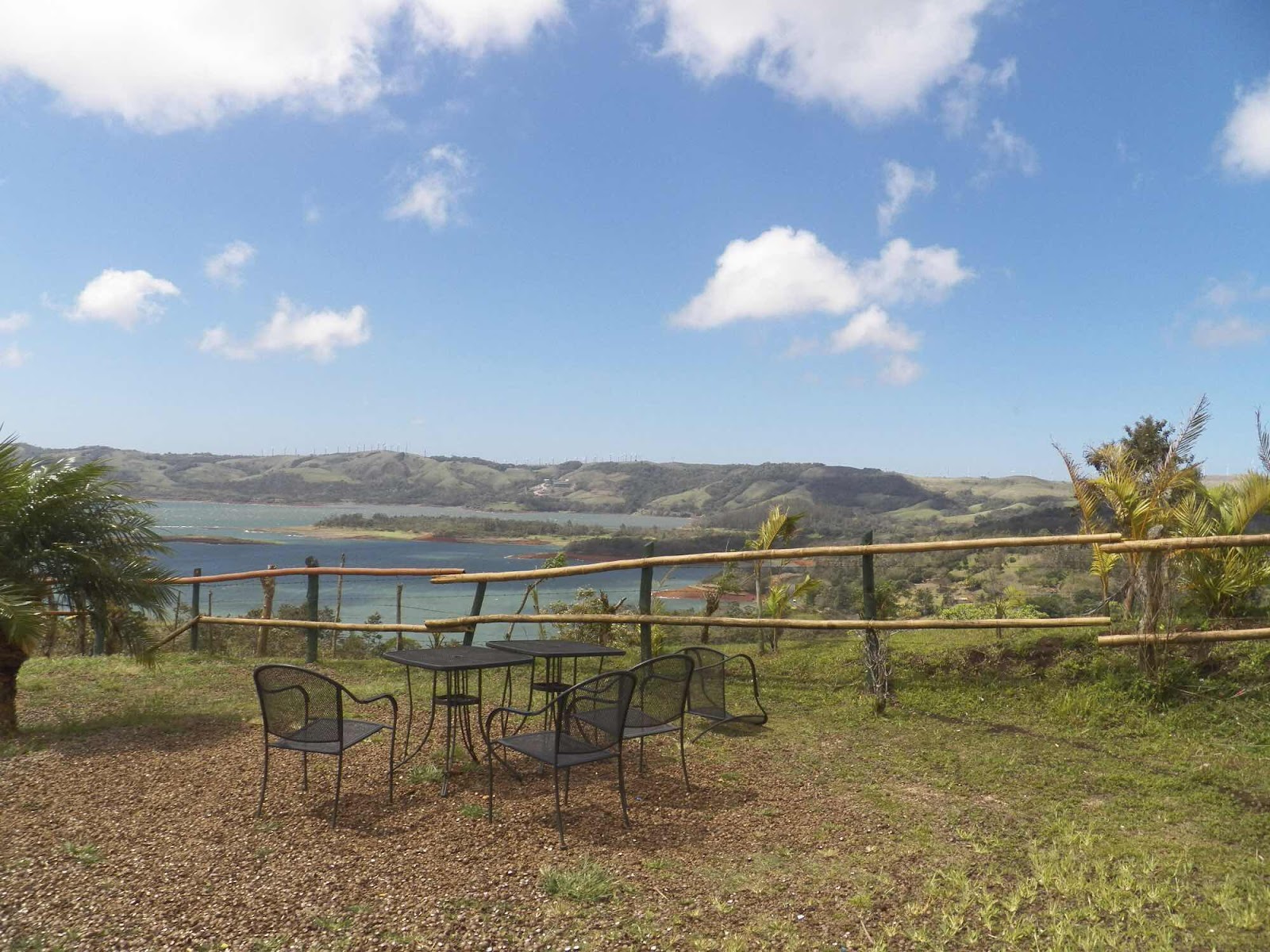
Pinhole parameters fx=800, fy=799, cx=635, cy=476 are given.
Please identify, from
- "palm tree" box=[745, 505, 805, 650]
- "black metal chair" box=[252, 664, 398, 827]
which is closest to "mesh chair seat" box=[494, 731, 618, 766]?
"black metal chair" box=[252, 664, 398, 827]

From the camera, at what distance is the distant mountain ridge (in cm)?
7444

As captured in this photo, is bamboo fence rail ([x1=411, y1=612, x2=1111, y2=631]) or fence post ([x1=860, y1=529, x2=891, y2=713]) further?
fence post ([x1=860, y1=529, x2=891, y2=713])

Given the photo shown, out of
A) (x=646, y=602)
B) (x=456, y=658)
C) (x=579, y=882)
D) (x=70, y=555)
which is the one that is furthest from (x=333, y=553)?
(x=579, y=882)

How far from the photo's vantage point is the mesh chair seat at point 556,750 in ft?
12.4

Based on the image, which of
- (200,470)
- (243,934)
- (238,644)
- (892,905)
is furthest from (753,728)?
(200,470)

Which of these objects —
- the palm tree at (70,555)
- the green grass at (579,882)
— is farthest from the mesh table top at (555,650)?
the palm tree at (70,555)

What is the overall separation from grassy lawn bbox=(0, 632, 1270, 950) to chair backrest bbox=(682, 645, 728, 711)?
0.98 feet

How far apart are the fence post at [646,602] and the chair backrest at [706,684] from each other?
1895mm

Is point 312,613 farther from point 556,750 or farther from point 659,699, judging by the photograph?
point 556,750

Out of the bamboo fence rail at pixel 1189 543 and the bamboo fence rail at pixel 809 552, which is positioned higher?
the bamboo fence rail at pixel 1189 543

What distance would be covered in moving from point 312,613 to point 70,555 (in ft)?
13.3

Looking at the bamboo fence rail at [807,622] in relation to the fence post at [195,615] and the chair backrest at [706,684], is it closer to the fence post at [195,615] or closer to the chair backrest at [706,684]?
the chair backrest at [706,684]

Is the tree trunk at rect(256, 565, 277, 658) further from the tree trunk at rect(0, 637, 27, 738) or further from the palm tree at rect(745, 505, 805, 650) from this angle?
the palm tree at rect(745, 505, 805, 650)

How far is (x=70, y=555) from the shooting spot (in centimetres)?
563
